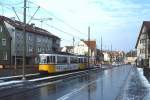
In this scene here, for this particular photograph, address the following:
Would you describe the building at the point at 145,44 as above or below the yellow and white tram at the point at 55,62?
above

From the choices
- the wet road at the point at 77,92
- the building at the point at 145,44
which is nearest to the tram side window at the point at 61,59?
the wet road at the point at 77,92

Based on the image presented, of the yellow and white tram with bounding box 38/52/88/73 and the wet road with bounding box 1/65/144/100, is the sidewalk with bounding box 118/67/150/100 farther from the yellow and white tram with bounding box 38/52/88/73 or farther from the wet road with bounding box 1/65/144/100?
the yellow and white tram with bounding box 38/52/88/73

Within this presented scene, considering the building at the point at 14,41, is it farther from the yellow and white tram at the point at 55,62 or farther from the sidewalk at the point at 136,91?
the sidewalk at the point at 136,91

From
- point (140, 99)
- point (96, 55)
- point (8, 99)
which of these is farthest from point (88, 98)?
point (96, 55)

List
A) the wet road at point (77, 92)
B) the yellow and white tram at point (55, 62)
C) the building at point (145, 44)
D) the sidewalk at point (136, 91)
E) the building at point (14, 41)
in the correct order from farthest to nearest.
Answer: the building at point (145, 44) < the building at point (14, 41) < the yellow and white tram at point (55, 62) < the sidewalk at point (136, 91) < the wet road at point (77, 92)

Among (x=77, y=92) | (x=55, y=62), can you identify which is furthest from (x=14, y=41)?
→ (x=77, y=92)

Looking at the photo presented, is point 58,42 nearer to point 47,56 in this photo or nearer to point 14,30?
point 14,30

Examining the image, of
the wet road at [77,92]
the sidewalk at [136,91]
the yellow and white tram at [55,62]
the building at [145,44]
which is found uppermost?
the building at [145,44]

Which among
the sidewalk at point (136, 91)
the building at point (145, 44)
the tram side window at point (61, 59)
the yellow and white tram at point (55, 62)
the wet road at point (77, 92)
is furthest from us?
the building at point (145, 44)

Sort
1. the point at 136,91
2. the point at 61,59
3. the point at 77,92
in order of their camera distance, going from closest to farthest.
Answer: the point at 77,92
the point at 136,91
the point at 61,59

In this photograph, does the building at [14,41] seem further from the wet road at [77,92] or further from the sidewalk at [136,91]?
the wet road at [77,92]

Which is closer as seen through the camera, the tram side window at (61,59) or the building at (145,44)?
the tram side window at (61,59)

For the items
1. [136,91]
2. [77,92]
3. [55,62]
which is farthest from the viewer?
[55,62]

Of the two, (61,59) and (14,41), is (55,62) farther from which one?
(14,41)
